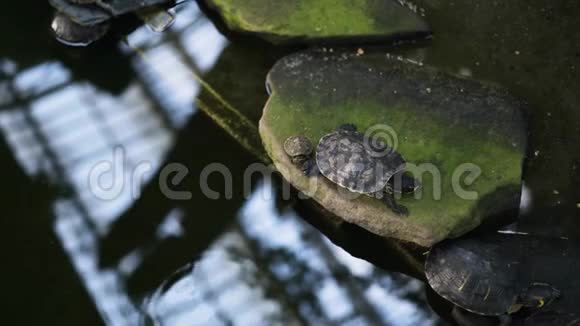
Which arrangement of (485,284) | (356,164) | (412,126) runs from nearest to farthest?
1. (485,284)
2. (356,164)
3. (412,126)

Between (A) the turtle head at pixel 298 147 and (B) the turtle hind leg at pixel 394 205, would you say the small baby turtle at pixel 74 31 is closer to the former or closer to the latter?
(A) the turtle head at pixel 298 147

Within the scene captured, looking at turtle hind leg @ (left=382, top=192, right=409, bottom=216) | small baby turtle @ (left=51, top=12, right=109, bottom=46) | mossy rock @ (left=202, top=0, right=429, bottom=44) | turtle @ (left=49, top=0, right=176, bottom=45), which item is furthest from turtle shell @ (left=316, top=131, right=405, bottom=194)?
small baby turtle @ (left=51, top=12, right=109, bottom=46)

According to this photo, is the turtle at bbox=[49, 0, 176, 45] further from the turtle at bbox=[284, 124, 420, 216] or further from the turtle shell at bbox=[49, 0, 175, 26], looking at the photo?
the turtle at bbox=[284, 124, 420, 216]

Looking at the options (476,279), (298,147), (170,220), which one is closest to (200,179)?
(170,220)

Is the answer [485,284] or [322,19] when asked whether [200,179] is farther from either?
[485,284]

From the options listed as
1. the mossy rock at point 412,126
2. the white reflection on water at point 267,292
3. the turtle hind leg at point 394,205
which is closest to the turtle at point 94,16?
the mossy rock at point 412,126

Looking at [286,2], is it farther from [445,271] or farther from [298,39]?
[445,271]
